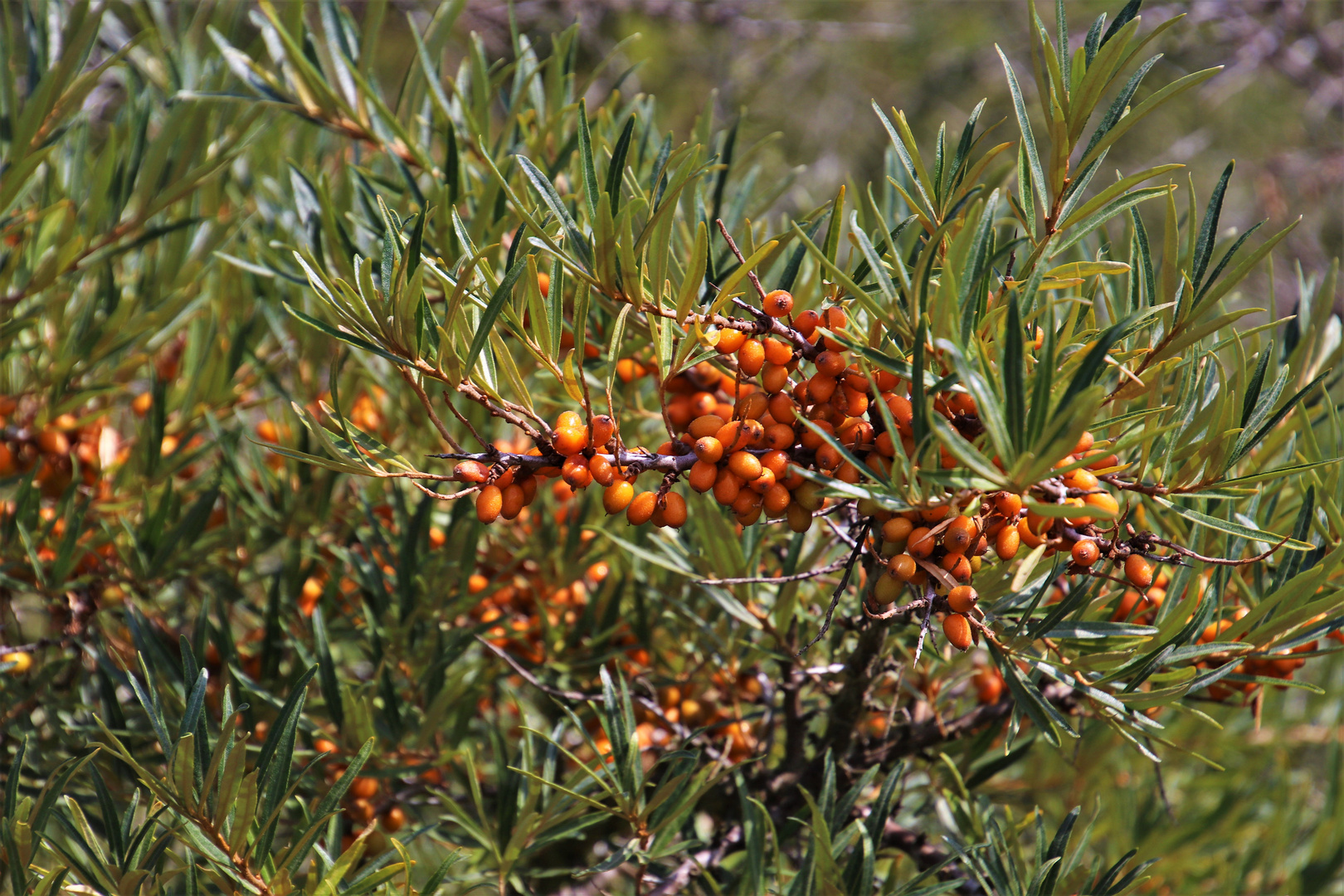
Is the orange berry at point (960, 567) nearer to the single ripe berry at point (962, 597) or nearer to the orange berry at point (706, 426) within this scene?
the single ripe berry at point (962, 597)

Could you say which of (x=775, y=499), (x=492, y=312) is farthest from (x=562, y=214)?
(x=775, y=499)

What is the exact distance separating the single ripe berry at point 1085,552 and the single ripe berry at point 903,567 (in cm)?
9

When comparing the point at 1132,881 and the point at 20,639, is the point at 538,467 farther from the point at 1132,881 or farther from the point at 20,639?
the point at 20,639

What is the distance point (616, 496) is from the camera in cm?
47

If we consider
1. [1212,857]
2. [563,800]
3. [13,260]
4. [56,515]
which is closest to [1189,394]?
[563,800]

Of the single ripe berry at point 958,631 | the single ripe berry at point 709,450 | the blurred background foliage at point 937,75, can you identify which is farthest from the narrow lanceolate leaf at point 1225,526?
the blurred background foliage at point 937,75

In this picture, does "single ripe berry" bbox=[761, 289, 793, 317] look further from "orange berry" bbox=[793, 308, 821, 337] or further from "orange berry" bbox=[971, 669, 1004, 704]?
"orange berry" bbox=[971, 669, 1004, 704]

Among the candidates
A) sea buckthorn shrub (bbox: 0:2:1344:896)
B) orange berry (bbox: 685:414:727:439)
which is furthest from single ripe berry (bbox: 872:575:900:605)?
orange berry (bbox: 685:414:727:439)

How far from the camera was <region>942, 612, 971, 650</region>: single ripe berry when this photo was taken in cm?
46

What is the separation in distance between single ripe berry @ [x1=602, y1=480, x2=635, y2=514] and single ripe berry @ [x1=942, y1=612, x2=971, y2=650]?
0.57 feet

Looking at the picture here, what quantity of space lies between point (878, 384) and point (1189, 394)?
0.18 metres

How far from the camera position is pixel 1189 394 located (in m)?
0.50

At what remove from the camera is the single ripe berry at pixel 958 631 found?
0.46 metres

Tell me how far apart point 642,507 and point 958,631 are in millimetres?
171
